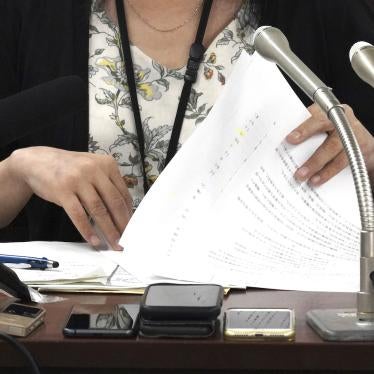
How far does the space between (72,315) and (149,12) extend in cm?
80

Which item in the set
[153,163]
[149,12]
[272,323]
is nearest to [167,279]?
[272,323]

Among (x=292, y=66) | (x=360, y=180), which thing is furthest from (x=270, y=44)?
(x=360, y=180)

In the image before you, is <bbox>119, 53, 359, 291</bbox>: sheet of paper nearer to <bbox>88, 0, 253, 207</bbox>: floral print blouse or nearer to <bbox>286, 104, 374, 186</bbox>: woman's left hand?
<bbox>286, 104, 374, 186</bbox>: woman's left hand

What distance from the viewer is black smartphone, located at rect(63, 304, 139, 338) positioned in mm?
692

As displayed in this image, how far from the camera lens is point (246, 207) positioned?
96cm

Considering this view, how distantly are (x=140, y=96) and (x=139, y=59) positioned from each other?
7 cm

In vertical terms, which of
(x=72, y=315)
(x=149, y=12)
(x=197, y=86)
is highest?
(x=149, y=12)

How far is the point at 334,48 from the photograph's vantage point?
1.45 meters

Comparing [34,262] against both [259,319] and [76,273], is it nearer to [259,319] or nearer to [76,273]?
[76,273]

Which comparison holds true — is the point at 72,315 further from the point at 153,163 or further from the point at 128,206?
the point at 153,163

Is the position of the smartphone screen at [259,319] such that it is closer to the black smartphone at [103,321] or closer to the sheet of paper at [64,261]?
the black smartphone at [103,321]

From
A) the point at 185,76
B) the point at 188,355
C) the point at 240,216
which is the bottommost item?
the point at 188,355

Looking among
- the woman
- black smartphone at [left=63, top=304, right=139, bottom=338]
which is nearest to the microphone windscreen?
black smartphone at [left=63, top=304, right=139, bottom=338]

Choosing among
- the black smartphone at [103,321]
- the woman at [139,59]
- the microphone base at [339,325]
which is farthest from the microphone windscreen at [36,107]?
the woman at [139,59]
